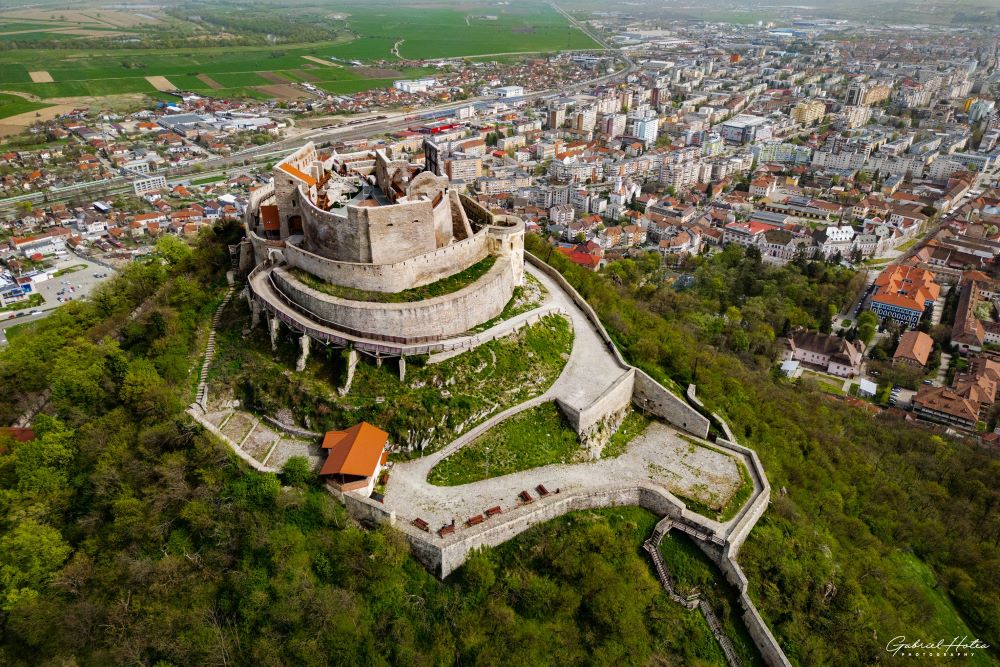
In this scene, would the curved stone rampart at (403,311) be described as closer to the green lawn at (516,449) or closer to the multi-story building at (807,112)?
the green lawn at (516,449)

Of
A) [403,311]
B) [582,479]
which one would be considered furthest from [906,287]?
[403,311]

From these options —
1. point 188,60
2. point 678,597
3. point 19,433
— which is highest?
point 19,433

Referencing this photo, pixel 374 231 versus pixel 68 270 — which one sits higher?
pixel 374 231

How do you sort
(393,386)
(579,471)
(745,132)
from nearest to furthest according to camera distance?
(579,471) < (393,386) < (745,132)

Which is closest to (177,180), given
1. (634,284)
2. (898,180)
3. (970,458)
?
(634,284)

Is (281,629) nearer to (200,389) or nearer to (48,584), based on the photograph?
(48,584)

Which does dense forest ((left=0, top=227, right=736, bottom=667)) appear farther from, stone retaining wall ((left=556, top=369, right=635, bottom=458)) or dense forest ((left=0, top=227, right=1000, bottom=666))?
stone retaining wall ((left=556, top=369, right=635, bottom=458))

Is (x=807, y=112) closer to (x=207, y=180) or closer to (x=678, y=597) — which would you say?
(x=207, y=180)
